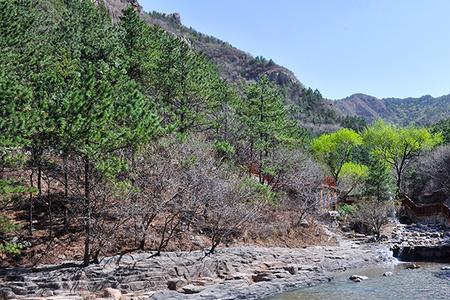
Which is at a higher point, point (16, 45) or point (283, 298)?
point (16, 45)

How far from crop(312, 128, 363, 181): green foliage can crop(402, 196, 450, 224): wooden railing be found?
385 inches

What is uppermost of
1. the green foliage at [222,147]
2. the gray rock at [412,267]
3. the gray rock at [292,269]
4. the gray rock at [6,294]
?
the green foliage at [222,147]

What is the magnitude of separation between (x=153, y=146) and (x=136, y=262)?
5812 mm

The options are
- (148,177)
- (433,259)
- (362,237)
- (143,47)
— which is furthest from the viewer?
(362,237)

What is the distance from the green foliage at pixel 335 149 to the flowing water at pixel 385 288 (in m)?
29.8

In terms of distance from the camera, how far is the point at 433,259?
108 feet

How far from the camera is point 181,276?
20.3 metres

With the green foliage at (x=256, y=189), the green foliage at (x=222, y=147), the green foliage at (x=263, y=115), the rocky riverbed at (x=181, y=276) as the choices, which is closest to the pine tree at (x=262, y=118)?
the green foliage at (x=263, y=115)

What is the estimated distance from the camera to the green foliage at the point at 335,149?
5772 cm

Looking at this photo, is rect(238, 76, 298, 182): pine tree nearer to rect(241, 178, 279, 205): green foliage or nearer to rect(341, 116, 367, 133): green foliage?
rect(241, 178, 279, 205): green foliage

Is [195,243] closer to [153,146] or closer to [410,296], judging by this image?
[153,146]

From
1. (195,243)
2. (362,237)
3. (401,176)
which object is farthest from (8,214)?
(401,176)

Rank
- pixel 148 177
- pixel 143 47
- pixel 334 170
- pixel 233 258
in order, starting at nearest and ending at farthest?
pixel 148 177, pixel 233 258, pixel 143 47, pixel 334 170

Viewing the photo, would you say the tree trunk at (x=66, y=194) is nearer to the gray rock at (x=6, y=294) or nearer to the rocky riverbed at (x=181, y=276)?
the rocky riverbed at (x=181, y=276)
